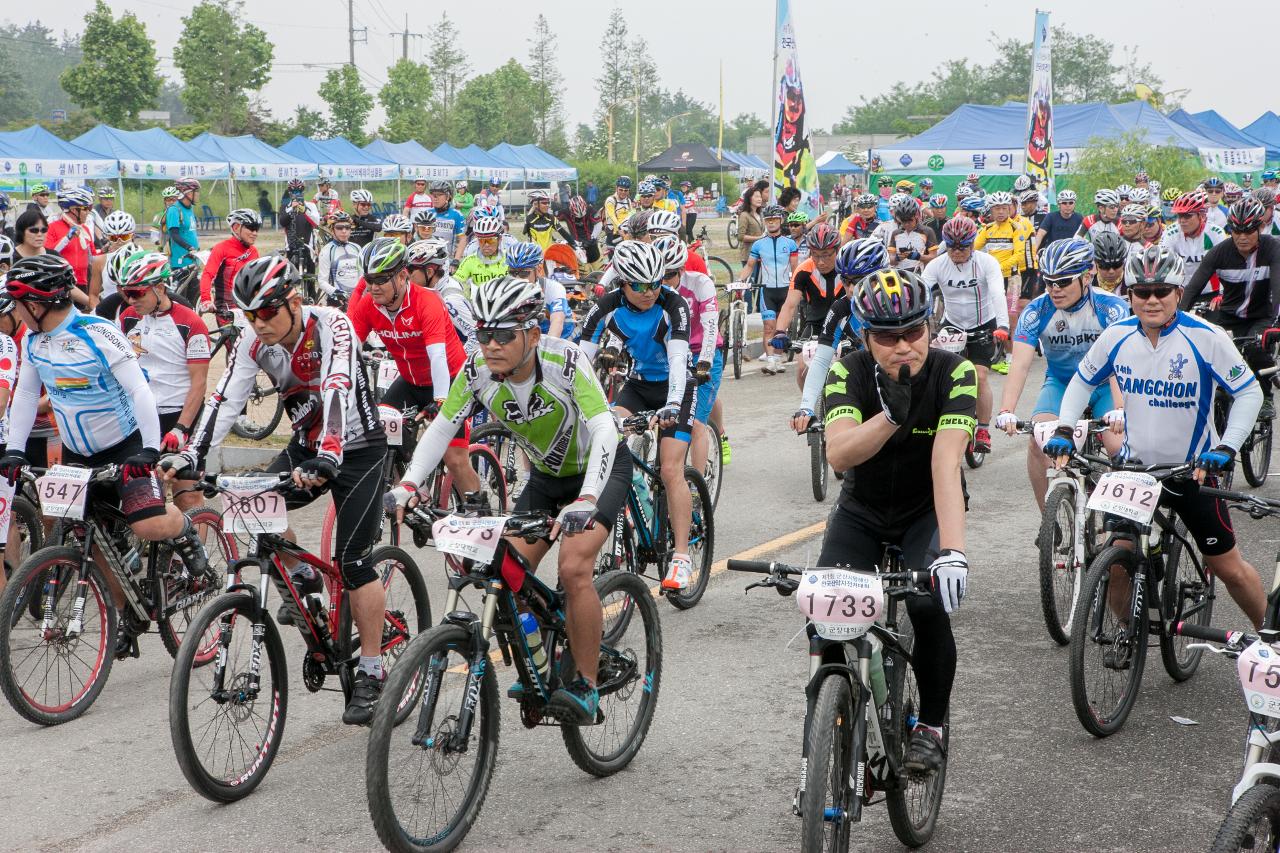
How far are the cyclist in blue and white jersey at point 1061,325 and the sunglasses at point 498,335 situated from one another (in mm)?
3831

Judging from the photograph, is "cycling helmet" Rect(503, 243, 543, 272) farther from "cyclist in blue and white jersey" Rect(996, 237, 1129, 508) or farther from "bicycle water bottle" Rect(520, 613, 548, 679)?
"bicycle water bottle" Rect(520, 613, 548, 679)

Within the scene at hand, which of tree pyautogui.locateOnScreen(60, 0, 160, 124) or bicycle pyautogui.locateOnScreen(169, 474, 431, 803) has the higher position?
tree pyautogui.locateOnScreen(60, 0, 160, 124)

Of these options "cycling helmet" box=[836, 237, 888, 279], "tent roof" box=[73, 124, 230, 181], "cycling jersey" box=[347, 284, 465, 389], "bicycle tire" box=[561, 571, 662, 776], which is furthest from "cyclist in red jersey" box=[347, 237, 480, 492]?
"tent roof" box=[73, 124, 230, 181]

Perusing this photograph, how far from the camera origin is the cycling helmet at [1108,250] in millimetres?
8188

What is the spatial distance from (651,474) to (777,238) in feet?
32.8

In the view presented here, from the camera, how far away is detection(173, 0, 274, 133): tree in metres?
74.8

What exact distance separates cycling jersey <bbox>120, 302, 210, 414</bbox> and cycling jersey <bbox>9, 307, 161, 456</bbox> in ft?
4.47

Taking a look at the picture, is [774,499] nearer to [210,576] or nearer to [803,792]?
[210,576]

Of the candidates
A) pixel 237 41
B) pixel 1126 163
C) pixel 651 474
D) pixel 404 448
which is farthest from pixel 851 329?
pixel 237 41

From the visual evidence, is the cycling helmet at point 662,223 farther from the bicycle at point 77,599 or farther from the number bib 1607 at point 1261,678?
the number bib 1607 at point 1261,678

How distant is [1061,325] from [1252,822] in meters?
5.04

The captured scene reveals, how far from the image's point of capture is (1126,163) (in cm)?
3425

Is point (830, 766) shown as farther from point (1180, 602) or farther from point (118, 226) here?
point (118, 226)

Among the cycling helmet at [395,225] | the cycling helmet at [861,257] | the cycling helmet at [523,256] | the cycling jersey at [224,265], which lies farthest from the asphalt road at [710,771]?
the cycling jersey at [224,265]
